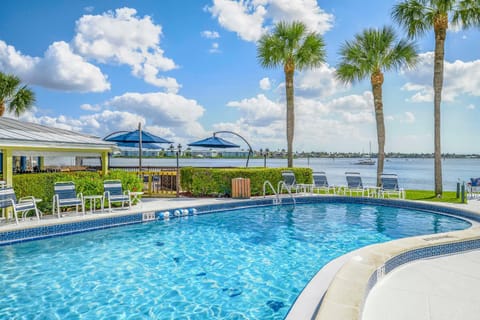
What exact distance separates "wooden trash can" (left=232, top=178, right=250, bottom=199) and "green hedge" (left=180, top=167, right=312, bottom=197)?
0.32m

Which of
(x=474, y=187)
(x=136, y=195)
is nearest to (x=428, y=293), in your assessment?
(x=136, y=195)

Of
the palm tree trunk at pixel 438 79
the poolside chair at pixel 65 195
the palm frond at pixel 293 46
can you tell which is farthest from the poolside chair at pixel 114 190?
the palm tree trunk at pixel 438 79

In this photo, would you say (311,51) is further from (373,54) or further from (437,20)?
(437,20)

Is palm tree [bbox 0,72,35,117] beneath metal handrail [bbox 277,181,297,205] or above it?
above

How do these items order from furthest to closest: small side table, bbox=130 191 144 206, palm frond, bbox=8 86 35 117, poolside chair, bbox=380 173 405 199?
palm frond, bbox=8 86 35 117
poolside chair, bbox=380 173 405 199
small side table, bbox=130 191 144 206

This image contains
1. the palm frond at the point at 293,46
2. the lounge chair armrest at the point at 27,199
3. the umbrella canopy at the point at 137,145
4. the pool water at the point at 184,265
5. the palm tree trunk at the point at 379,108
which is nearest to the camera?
the pool water at the point at 184,265

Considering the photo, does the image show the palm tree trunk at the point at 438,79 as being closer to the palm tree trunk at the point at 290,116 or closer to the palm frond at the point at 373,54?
the palm frond at the point at 373,54

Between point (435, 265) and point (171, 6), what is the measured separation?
42.6 ft

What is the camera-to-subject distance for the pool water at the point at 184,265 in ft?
13.8

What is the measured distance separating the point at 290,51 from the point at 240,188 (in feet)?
25.6

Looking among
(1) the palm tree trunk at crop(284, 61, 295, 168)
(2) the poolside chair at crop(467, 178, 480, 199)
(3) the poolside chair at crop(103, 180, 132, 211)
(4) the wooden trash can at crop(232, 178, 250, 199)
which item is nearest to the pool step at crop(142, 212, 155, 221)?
(3) the poolside chair at crop(103, 180, 132, 211)

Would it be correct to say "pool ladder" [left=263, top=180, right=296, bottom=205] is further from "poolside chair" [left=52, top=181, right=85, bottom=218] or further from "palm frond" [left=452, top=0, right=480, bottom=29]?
"palm frond" [left=452, top=0, right=480, bottom=29]

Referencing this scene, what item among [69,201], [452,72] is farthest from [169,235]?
[452,72]

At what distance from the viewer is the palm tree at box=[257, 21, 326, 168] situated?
15977 millimetres
